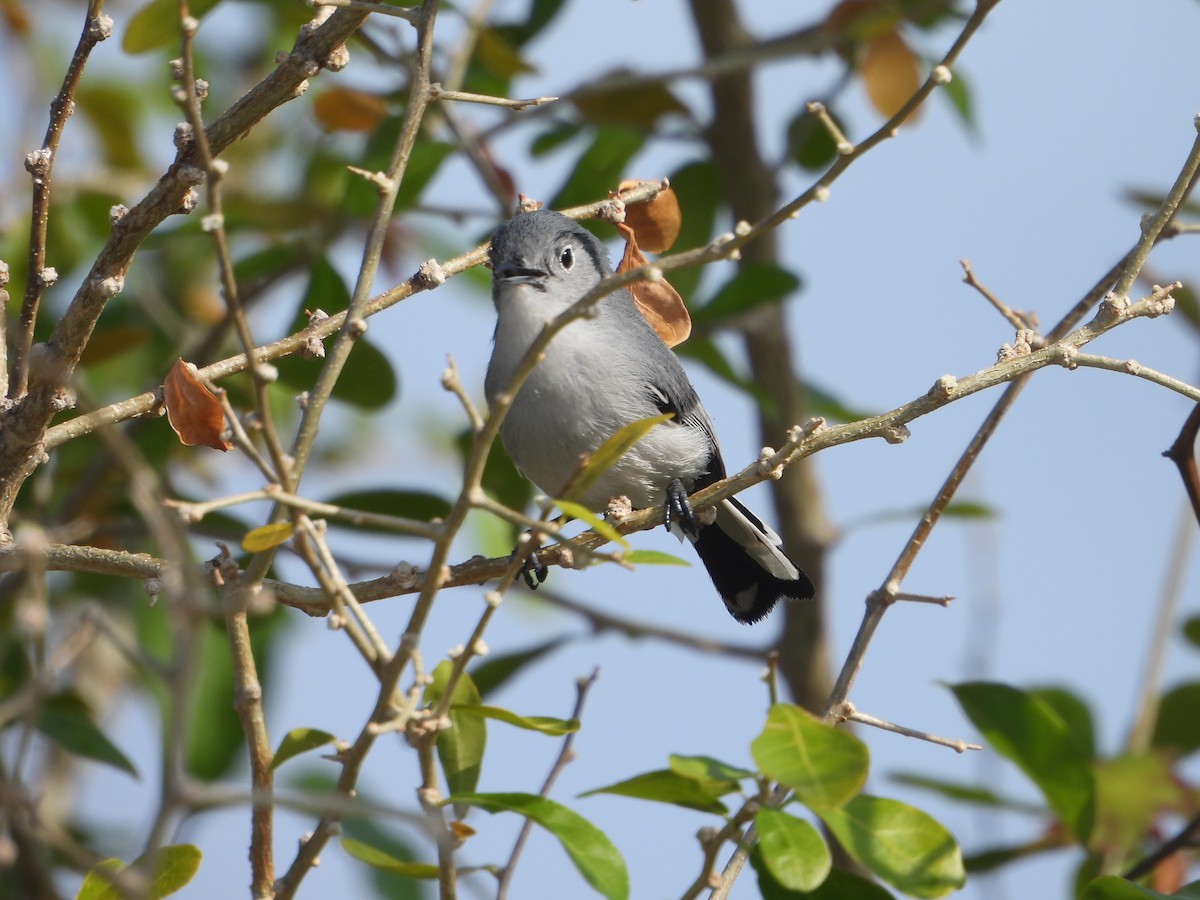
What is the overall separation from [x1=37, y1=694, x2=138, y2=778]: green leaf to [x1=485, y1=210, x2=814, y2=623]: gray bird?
115 centimetres

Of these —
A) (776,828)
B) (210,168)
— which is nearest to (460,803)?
(776,828)

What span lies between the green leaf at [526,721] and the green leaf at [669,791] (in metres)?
0.10

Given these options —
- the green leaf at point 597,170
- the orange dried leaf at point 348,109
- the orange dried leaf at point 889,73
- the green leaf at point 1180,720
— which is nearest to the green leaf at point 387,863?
the green leaf at point 597,170

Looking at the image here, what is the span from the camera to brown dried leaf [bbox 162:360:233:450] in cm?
195

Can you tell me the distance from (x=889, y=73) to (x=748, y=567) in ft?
4.92

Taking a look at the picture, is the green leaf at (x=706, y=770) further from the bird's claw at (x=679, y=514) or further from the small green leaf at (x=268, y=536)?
the bird's claw at (x=679, y=514)

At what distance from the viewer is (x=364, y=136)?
13.5 feet

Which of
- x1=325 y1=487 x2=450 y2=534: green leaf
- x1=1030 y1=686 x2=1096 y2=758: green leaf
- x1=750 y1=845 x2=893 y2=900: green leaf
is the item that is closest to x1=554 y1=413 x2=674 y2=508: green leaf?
x1=750 y1=845 x2=893 y2=900: green leaf

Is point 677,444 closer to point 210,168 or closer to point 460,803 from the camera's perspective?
point 460,803

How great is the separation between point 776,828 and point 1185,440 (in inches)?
39.9

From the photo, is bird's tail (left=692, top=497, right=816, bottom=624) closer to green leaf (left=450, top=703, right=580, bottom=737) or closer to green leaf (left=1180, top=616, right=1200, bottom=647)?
green leaf (left=1180, top=616, right=1200, bottom=647)

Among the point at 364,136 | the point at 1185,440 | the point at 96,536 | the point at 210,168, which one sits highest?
the point at 364,136

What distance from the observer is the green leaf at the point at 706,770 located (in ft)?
5.73

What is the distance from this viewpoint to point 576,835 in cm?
179
